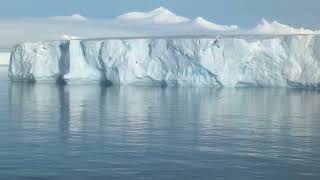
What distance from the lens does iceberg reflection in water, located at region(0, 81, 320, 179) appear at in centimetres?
1393

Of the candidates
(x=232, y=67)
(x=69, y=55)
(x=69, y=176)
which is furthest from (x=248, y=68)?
(x=69, y=176)

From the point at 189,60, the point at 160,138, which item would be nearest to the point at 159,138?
the point at 160,138

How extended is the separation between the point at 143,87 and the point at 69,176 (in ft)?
107

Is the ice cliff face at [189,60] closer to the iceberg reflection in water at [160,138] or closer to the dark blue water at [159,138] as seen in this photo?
the iceberg reflection in water at [160,138]

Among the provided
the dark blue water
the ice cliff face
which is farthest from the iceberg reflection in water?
the ice cliff face

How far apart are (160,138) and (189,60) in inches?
908

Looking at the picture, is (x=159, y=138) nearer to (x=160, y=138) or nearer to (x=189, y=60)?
(x=160, y=138)

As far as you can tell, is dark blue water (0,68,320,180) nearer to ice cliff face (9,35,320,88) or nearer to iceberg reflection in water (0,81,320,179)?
iceberg reflection in water (0,81,320,179)

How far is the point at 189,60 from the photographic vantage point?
41719mm

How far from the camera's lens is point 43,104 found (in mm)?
31766

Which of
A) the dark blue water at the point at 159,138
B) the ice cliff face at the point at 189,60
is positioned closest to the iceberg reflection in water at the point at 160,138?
the dark blue water at the point at 159,138

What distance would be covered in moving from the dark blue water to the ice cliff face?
535 centimetres

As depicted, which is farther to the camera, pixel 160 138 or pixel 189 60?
pixel 189 60

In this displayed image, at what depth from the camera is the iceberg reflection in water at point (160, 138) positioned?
1393 cm
